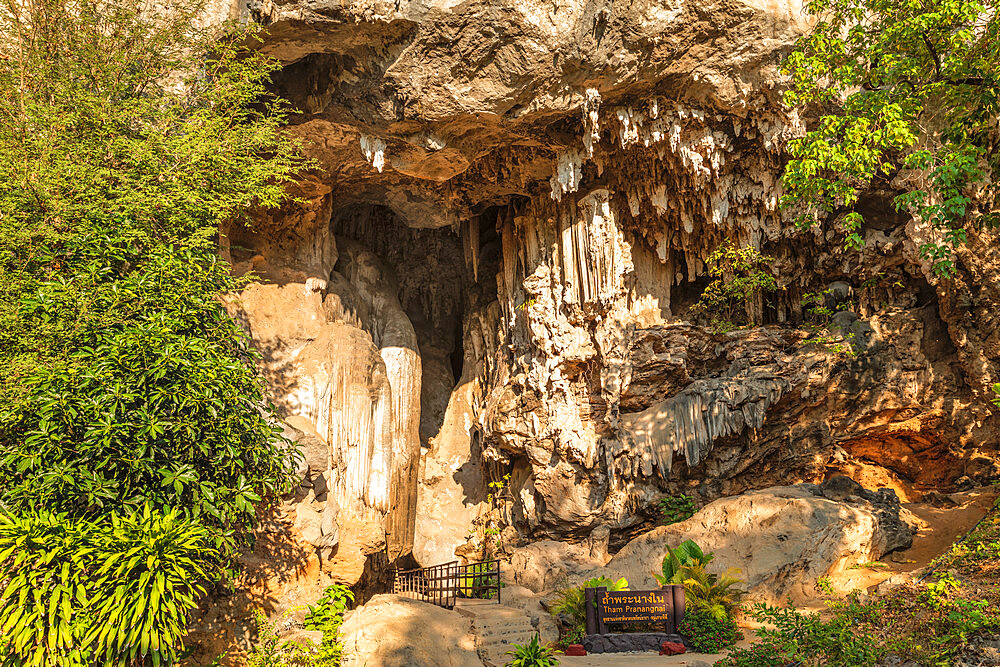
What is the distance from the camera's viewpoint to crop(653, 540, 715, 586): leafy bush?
10.7m

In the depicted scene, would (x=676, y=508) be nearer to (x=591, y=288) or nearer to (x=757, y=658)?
(x=591, y=288)

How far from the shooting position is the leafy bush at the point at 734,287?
14.0 m

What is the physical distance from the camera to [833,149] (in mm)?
8180

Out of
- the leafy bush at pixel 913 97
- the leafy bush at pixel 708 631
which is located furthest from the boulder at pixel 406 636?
the leafy bush at pixel 913 97

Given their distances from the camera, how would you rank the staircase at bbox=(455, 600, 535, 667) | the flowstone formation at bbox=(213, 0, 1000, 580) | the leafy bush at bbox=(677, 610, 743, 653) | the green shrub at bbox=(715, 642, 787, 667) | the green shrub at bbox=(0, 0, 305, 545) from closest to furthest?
the green shrub at bbox=(0, 0, 305, 545) < the green shrub at bbox=(715, 642, 787, 667) < the leafy bush at bbox=(677, 610, 743, 653) < the staircase at bbox=(455, 600, 535, 667) < the flowstone formation at bbox=(213, 0, 1000, 580)

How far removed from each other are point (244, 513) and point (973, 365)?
42.5 ft

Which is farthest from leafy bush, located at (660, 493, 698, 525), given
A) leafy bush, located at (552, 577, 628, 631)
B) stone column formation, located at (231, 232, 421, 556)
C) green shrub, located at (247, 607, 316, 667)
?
green shrub, located at (247, 607, 316, 667)

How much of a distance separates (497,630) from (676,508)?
525 centimetres

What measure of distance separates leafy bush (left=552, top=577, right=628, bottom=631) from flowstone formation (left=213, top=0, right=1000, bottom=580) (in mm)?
2891

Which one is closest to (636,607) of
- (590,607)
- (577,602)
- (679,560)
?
(590,607)

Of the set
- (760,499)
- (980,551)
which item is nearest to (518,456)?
(760,499)

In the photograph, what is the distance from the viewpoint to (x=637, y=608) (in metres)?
9.53

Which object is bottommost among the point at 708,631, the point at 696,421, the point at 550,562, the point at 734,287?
the point at 708,631

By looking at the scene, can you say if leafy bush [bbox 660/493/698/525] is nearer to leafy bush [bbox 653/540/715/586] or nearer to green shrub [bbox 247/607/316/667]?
leafy bush [bbox 653/540/715/586]
